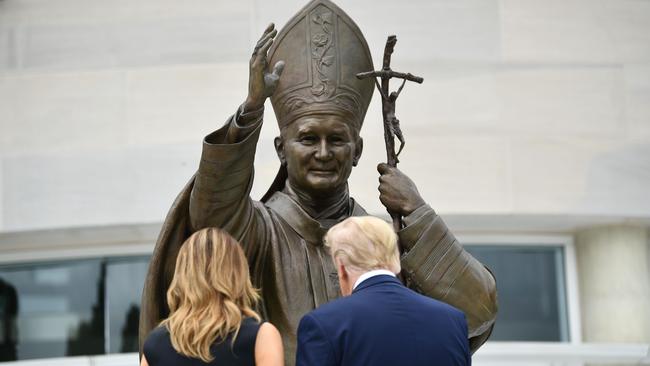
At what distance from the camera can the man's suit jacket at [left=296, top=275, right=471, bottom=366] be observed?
16.8 ft

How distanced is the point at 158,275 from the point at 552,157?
666 cm

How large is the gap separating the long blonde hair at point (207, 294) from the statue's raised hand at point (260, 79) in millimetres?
852

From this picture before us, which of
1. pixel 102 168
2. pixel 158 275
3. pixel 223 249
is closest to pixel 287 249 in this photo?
pixel 158 275

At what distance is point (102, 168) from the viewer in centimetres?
1281

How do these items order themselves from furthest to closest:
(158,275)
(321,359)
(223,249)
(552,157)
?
(552,157)
(158,275)
(223,249)
(321,359)

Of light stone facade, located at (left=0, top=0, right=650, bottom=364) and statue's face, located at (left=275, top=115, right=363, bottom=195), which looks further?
light stone facade, located at (left=0, top=0, right=650, bottom=364)

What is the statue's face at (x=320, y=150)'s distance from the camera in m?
6.62

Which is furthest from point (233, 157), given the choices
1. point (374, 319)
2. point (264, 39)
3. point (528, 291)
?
point (528, 291)

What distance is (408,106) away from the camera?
12758 mm

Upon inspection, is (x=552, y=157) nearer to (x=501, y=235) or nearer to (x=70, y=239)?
(x=501, y=235)

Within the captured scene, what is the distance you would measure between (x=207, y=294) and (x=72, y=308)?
8.31 metres

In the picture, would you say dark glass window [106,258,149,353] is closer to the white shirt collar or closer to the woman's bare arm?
the woman's bare arm

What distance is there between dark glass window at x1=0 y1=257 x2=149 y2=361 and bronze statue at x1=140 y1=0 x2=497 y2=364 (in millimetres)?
6561

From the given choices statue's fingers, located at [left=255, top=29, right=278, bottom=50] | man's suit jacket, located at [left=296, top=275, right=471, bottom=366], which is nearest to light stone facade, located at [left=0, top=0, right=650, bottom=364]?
statue's fingers, located at [left=255, top=29, right=278, bottom=50]
